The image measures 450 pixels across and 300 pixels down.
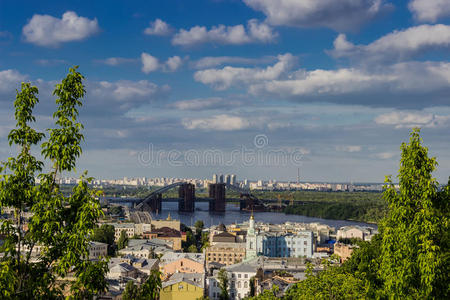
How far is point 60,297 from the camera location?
1.82m

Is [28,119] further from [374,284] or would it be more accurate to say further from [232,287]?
[232,287]

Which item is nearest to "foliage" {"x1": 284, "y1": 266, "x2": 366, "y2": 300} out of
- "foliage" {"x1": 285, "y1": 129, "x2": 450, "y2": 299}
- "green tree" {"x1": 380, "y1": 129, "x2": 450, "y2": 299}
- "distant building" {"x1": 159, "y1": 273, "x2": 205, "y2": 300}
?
"foliage" {"x1": 285, "y1": 129, "x2": 450, "y2": 299}

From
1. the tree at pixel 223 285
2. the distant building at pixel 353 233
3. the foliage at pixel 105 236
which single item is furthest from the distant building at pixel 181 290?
the distant building at pixel 353 233

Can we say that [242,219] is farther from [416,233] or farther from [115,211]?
[416,233]

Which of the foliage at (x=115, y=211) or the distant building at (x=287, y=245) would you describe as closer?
the distant building at (x=287, y=245)

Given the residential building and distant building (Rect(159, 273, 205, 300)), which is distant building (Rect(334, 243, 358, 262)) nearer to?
the residential building

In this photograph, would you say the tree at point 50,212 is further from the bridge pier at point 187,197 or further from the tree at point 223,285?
the bridge pier at point 187,197

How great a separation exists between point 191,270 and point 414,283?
11330 mm

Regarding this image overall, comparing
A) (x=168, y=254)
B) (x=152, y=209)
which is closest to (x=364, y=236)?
(x=168, y=254)

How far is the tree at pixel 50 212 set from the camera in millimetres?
1712

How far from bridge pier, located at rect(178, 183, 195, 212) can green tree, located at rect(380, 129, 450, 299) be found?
4858 centimetres

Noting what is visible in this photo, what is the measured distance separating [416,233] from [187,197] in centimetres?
4901

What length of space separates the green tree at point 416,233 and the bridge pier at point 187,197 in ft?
159

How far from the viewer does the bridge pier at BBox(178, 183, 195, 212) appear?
5084 centimetres
